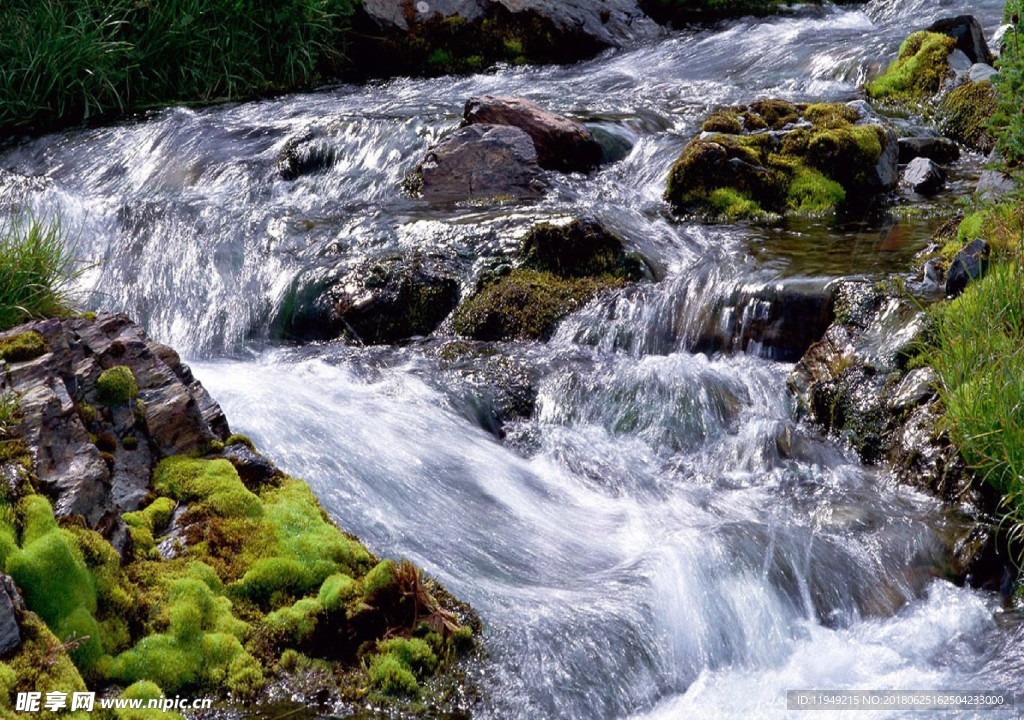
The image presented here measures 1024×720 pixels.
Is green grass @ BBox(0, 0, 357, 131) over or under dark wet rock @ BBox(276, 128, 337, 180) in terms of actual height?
over

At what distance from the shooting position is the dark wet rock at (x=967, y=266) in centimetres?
741

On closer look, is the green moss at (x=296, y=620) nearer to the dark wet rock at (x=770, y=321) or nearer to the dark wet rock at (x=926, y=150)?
the dark wet rock at (x=770, y=321)

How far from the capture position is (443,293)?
937cm

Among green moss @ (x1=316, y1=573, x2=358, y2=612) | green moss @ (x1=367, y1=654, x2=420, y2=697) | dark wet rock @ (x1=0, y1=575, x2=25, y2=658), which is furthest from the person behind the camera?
green moss @ (x1=316, y1=573, x2=358, y2=612)

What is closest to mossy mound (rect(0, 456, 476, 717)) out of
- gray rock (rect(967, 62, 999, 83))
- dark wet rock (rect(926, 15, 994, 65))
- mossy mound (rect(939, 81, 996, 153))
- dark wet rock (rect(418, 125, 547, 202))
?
dark wet rock (rect(418, 125, 547, 202))

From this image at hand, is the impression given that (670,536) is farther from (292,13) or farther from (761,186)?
(292,13)

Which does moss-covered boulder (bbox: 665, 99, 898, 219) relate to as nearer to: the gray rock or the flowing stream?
the flowing stream

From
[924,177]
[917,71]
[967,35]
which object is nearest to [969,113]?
[917,71]

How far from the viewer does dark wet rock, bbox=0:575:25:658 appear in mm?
4000

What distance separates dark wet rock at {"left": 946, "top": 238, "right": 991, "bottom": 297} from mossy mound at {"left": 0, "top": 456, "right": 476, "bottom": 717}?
4584mm

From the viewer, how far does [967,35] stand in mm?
13969

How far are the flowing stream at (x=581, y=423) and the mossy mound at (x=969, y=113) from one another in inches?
28.0

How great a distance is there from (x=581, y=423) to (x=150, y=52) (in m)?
10.7

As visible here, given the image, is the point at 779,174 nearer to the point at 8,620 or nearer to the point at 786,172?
the point at 786,172
